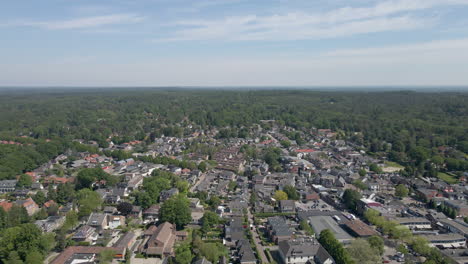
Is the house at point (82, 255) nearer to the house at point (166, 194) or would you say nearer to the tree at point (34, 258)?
the tree at point (34, 258)

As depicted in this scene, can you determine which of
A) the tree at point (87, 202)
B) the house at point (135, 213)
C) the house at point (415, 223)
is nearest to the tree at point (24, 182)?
the tree at point (87, 202)

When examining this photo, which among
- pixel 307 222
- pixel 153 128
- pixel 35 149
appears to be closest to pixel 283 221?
pixel 307 222

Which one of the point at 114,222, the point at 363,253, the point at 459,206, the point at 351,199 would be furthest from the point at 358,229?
the point at 114,222

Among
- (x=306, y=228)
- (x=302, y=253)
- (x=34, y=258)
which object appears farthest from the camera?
(x=306, y=228)

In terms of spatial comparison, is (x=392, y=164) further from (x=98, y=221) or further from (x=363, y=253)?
(x=98, y=221)

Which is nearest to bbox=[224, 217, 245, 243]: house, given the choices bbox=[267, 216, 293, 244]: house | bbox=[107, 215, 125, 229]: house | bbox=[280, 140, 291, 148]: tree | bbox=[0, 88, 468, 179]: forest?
bbox=[267, 216, 293, 244]: house

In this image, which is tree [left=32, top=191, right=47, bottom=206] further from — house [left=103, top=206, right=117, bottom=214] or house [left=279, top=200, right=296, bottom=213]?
house [left=279, top=200, right=296, bottom=213]
